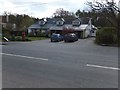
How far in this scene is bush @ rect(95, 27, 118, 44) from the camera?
111ft

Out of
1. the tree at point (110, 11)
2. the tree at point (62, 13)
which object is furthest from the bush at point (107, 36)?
the tree at point (62, 13)

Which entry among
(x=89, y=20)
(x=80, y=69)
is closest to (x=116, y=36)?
(x=80, y=69)

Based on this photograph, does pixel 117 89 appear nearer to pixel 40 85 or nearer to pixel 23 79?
pixel 40 85

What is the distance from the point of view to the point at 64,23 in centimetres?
7275

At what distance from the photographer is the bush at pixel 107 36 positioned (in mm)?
33875

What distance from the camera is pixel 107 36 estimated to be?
34.2 metres

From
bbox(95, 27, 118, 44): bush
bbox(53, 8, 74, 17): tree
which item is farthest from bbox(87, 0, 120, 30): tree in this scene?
bbox(53, 8, 74, 17): tree

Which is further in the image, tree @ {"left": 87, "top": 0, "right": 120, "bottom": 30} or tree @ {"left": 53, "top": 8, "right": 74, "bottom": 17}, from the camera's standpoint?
tree @ {"left": 53, "top": 8, "right": 74, "bottom": 17}

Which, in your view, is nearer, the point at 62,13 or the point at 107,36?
the point at 107,36

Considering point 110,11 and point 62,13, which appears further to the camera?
point 62,13

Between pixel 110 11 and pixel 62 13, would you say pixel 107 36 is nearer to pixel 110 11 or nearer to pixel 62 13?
pixel 110 11

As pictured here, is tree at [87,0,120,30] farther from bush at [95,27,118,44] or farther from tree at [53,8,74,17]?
tree at [53,8,74,17]

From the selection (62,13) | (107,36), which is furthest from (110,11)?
(62,13)

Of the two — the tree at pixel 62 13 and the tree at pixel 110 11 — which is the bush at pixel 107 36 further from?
the tree at pixel 62 13
